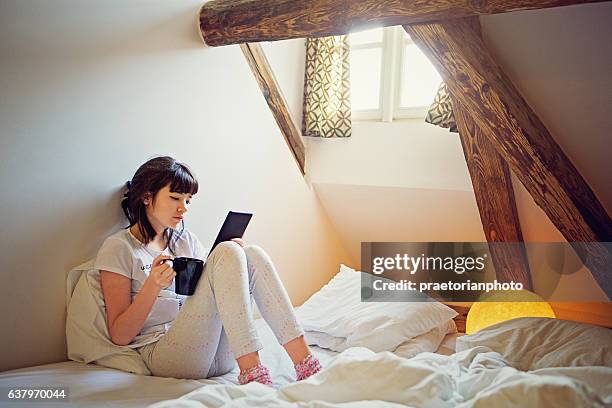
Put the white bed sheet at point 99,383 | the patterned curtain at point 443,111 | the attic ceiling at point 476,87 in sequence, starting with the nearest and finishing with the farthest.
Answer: the white bed sheet at point 99,383 → the attic ceiling at point 476,87 → the patterned curtain at point 443,111

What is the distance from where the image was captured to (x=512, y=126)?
200 centimetres

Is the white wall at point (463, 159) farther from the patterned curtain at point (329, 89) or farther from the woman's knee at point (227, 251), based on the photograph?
the woman's knee at point (227, 251)

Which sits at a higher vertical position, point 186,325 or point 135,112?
point 135,112

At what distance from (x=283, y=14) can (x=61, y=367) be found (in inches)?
53.9

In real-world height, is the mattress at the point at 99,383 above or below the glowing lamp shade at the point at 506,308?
below

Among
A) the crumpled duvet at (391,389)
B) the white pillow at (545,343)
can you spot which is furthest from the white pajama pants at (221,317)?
the white pillow at (545,343)

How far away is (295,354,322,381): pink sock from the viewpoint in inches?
65.6

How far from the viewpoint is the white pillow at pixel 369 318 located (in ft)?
7.04

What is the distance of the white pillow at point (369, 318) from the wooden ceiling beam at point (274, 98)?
2.50 ft

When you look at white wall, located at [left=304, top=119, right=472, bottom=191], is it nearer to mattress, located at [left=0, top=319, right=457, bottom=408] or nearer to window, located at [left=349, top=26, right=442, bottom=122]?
window, located at [left=349, top=26, right=442, bottom=122]

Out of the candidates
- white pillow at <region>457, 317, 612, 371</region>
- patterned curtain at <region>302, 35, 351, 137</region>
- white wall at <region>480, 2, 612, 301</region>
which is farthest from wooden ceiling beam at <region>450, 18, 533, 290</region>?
patterned curtain at <region>302, 35, 351, 137</region>

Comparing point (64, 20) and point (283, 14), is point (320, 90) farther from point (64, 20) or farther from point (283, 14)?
point (64, 20)

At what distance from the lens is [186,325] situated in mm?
1618

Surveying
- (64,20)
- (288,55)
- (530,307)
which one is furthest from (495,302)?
(64,20)
